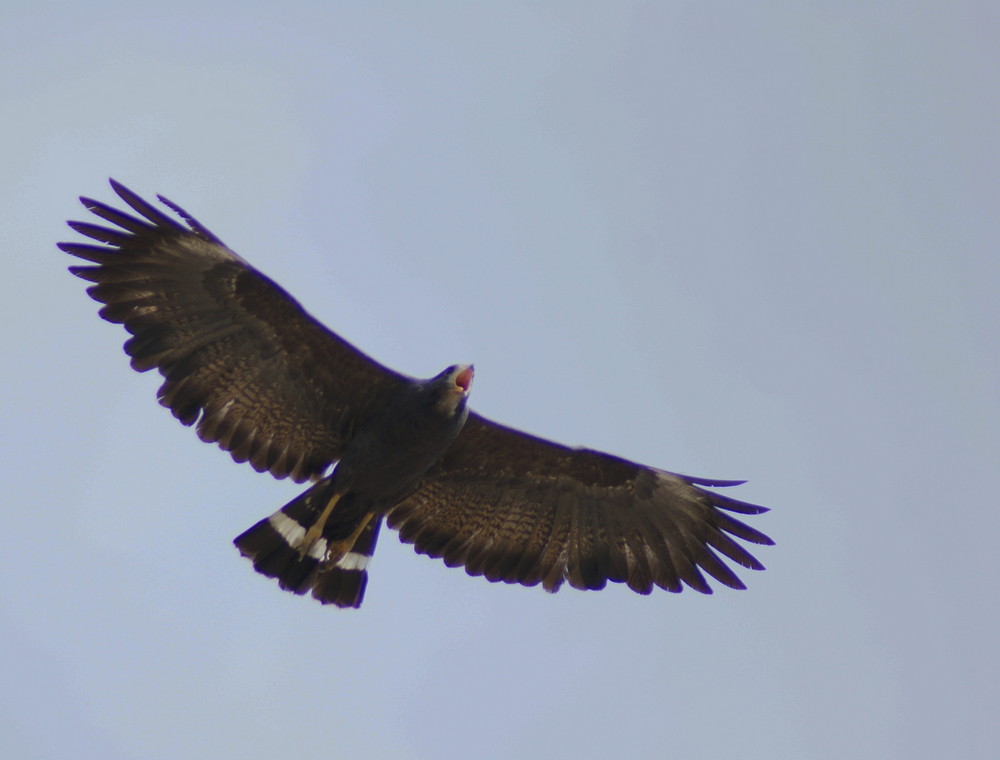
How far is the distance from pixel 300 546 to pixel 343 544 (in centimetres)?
37

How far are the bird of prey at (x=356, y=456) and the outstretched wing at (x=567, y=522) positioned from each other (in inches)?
0.5

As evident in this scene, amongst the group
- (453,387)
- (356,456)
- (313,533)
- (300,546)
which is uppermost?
(453,387)

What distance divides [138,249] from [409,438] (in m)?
2.52

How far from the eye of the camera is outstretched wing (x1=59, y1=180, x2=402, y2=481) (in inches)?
402

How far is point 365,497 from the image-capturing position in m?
10.8

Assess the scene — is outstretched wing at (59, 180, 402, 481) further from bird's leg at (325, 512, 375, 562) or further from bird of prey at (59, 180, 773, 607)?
bird's leg at (325, 512, 375, 562)

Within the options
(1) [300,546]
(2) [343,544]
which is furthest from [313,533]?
(2) [343,544]

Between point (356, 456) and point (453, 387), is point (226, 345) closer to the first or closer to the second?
point (356, 456)

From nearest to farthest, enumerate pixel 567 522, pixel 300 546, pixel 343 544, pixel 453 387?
pixel 453 387 → pixel 300 546 → pixel 343 544 → pixel 567 522

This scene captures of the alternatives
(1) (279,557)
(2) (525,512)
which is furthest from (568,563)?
(1) (279,557)

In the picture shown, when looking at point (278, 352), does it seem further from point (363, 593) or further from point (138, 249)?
point (363, 593)

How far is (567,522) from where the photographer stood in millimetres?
11367

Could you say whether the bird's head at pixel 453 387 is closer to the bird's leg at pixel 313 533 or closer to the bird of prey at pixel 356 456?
the bird of prey at pixel 356 456

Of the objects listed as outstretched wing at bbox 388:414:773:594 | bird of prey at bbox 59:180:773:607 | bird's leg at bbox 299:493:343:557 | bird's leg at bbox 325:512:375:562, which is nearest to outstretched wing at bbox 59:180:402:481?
bird of prey at bbox 59:180:773:607
